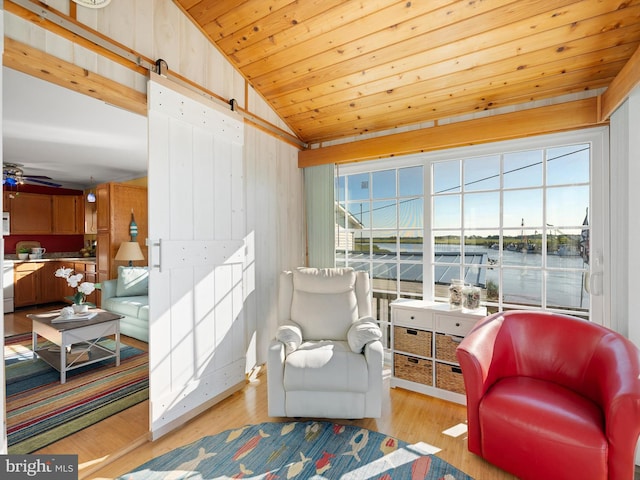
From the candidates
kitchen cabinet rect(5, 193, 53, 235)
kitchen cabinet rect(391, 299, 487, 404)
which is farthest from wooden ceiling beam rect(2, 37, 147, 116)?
kitchen cabinet rect(5, 193, 53, 235)

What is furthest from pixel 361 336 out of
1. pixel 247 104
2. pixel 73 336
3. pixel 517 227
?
pixel 73 336

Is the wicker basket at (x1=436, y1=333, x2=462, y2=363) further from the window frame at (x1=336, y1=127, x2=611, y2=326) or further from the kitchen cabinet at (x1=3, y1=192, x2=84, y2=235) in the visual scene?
the kitchen cabinet at (x1=3, y1=192, x2=84, y2=235)

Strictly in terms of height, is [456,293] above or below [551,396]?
above

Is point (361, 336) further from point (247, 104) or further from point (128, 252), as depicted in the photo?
point (128, 252)

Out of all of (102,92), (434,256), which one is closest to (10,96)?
(102,92)

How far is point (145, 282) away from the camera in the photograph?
4.41 metres

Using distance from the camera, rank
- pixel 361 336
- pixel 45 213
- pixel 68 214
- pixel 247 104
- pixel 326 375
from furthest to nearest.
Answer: pixel 68 214 < pixel 45 213 < pixel 247 104 < pixel 361 336 < pixel 326 375

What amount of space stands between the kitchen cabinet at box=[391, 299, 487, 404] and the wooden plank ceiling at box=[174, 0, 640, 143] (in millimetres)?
1674

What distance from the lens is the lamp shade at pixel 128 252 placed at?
187 inches

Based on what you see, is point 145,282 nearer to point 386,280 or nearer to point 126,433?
point 126,433

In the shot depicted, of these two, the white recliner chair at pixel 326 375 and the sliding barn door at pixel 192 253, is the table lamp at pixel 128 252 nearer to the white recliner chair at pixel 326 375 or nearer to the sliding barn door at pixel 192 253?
the sliding barn door at pixel 192 253

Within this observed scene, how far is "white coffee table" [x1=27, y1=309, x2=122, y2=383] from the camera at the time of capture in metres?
2.76

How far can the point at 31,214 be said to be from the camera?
5.91m

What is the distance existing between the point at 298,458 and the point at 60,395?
6.89 ft
